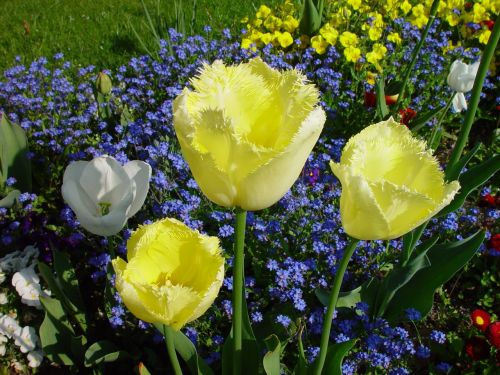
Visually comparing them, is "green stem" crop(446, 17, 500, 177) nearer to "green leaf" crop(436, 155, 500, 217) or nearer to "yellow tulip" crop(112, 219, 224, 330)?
"green leaf" crop(436, 155, 500, 217)

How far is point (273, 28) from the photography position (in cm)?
369

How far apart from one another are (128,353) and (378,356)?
813 mm

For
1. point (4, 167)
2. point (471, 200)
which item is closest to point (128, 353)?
point (4, 167)

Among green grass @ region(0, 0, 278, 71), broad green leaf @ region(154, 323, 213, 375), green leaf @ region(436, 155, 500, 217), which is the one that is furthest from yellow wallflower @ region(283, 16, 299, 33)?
broad green leaf @ region(154, 323, 213, 375)

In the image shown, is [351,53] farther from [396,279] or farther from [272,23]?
[396,279]

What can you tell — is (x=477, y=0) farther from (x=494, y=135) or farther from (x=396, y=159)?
(x=396, y=159)

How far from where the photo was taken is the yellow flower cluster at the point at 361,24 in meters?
3.40

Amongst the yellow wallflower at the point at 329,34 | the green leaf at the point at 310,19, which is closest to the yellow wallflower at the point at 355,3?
the green leaf at the point at 310,19

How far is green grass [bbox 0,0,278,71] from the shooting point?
4.02 m

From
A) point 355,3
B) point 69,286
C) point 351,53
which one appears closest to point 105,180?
point 69,286

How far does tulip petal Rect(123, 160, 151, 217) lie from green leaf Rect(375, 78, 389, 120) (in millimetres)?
1446

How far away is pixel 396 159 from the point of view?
96 centimetres

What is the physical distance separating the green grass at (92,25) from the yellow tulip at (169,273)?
2837mm

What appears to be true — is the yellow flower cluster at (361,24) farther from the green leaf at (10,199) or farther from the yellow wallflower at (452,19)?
the green leaf at (10,199)
